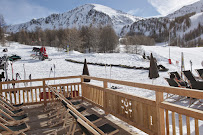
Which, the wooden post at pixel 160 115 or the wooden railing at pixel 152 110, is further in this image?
the wooden post at pixel 160 115

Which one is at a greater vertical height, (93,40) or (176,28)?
(176,28)

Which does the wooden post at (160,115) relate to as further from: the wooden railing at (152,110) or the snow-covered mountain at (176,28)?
the snow-covered mountain at (176,28)

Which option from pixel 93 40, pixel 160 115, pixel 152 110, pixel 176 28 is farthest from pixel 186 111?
pixel 176 28

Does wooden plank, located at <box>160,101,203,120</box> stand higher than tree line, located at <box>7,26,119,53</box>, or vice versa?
tree line, located at <box>7,26,119,53</box>

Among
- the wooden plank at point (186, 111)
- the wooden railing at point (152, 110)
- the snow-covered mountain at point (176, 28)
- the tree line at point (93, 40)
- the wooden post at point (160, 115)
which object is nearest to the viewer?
the wooden plank at point (186, 111)

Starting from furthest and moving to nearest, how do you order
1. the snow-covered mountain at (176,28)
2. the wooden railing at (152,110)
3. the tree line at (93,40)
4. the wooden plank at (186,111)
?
the snow-covered mountain at (176,28) < the tree line at (93,40) < the wooden railing at (152,110) < the wooden plank at (186,111)

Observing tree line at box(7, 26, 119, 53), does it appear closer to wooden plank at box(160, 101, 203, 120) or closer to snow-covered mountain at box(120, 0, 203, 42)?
wooden plank at box(160, 101, 203, 120)

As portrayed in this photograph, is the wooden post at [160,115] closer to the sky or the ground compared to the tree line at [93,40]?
closer to the ground

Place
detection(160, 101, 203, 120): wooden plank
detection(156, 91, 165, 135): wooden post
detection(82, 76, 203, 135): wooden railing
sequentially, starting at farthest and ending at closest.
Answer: detection(156, 91, 165, 135): wooden post
detection(82, 76, 203, 135): wooden railing
detection(160, 101, 203, 120): wooden plank

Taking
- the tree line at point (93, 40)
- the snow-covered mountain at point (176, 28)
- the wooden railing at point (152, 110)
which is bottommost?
the wooden railing at point (152, 110)

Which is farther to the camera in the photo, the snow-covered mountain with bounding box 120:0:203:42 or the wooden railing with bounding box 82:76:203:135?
the snow-covered mountain with bounding box 120:0:203:42

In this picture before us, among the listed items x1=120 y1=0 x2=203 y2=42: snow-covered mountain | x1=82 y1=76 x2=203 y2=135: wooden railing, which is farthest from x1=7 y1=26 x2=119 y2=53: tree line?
x1=120 y1=0 x2=203 y2=42: snow-covered mountain

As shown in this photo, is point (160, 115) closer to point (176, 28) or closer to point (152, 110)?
point (152, 110)

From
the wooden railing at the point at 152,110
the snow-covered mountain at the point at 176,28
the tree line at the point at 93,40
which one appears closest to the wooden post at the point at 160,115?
the wooden railing at the point at 152,110
